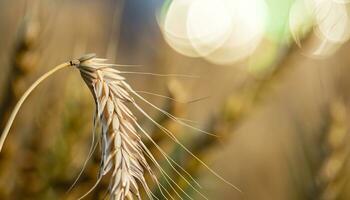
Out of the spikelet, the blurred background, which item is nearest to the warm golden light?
the blurred background

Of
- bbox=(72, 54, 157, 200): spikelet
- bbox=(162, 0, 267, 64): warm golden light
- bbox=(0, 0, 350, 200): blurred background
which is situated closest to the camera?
bbox=(72, 54, 157, 200): spikelet

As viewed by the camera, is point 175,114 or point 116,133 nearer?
point 116,133

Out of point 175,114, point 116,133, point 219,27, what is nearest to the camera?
point 116,133

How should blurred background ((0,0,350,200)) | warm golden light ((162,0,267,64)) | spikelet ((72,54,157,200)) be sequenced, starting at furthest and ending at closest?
warm golden light ((162,0,267,64))
blurred background ((0,0,350,200))
spikelet ((72,54,157,200))

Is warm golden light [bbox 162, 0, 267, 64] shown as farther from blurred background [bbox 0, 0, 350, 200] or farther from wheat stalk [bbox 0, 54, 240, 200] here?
wheat stalk [bbox 0, 54, 240, 200]

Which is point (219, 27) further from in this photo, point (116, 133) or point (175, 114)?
point (116, 133)

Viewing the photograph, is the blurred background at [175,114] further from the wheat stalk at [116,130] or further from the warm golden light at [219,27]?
the warm golden light at [219,27]

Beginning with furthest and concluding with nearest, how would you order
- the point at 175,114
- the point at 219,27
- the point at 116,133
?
the point at 219,27, the point at 175,114, the point at 116,133

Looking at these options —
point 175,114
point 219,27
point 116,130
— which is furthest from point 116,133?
point 219,27

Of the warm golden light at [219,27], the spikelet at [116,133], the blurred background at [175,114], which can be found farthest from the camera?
the warm golden light at [219,27]

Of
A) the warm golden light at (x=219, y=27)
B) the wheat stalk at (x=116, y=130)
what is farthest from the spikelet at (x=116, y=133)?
the warm golden light at (x=219, y=27)

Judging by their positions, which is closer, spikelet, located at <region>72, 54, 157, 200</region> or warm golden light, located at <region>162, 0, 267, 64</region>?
spikelet, located at <region>72, 54, 157, 200</region>
